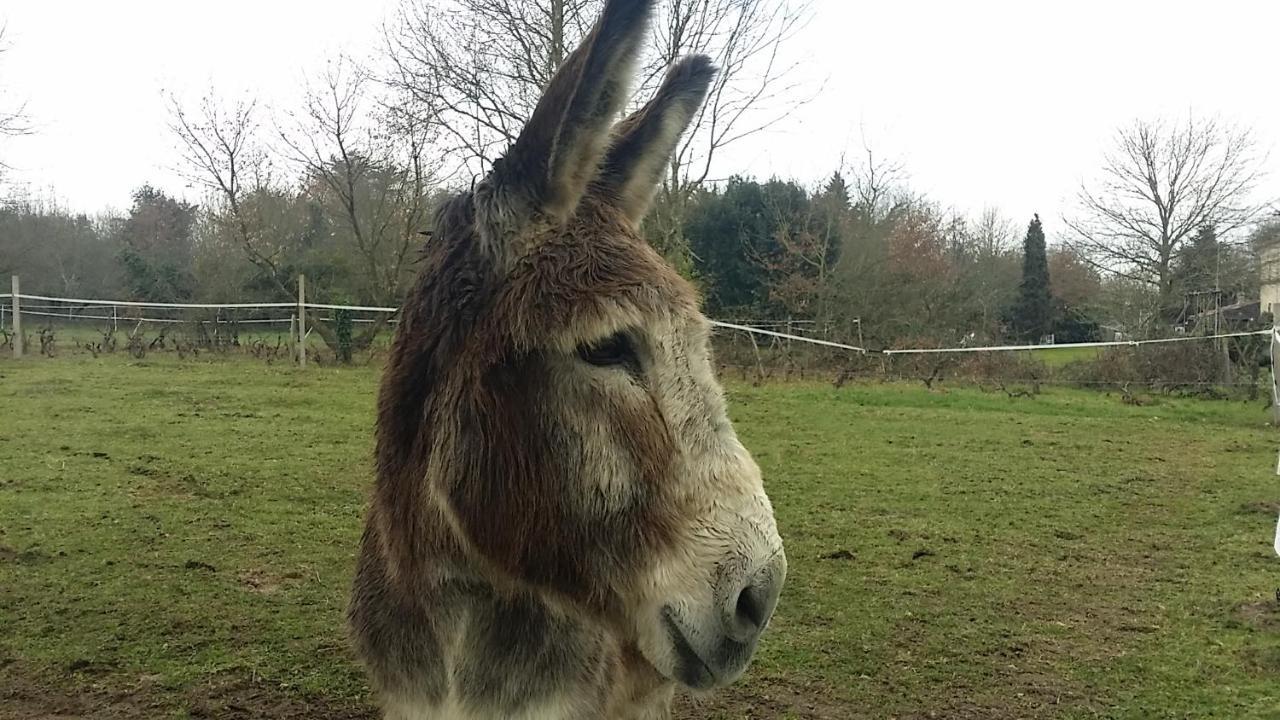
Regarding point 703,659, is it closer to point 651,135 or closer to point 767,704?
point 651,135

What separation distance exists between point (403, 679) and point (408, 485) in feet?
2.36

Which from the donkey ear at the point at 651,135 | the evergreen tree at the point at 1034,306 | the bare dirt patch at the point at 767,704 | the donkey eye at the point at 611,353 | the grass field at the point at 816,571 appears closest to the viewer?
the donkey eye at the point at 611,353

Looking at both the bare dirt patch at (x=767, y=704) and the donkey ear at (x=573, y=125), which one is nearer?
the donkey ear at (x=573, y=125)

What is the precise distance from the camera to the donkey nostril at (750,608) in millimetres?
1790

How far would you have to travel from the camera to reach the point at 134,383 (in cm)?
1488

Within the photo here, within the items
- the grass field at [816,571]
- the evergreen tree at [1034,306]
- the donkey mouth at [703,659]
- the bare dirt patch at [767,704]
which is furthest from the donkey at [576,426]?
the evergreen tree at [1034,306]

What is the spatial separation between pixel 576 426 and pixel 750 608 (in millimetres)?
588

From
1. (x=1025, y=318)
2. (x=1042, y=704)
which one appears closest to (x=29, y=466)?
(x=1042, y=704)

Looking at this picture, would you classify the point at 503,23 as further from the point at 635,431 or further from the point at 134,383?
the point at 635,431

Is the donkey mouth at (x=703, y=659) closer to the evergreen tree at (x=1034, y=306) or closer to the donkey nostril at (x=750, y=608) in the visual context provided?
the donkey nostril at (x=750, y=608)

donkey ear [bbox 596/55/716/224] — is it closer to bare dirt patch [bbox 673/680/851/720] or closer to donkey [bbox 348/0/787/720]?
donkey [bbox 348/0/787/720]

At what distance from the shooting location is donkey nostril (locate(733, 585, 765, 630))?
1790 millimetres

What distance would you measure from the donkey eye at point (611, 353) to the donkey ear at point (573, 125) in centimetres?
38

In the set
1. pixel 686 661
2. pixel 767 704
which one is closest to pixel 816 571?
pixel 767 704
